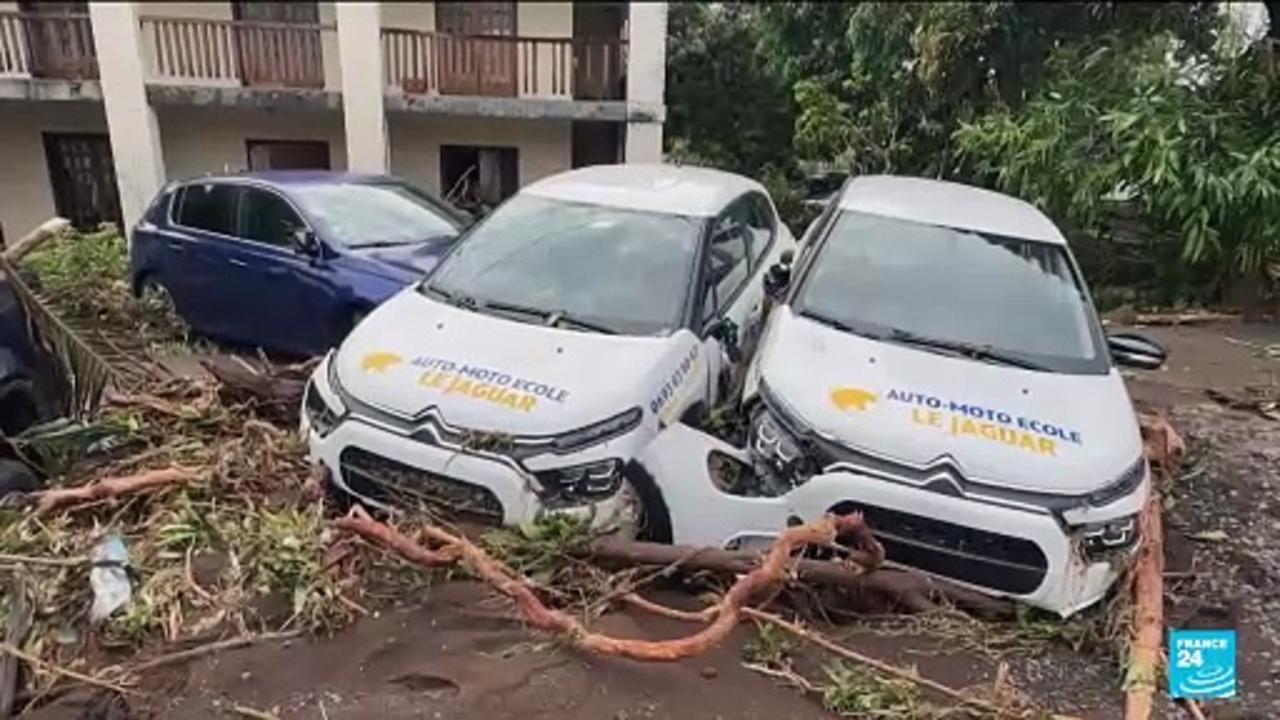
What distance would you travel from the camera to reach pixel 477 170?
Answer: 1444cm

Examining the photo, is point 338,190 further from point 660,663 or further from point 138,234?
point 660,663

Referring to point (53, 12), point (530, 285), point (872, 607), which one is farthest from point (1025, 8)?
point (53, 12)

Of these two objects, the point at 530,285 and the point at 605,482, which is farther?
the point at 530,285

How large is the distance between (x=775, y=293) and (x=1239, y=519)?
239cm

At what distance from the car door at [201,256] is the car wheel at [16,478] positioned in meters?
2.91

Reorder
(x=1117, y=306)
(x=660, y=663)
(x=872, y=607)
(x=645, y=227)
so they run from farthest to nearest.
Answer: (x=1117, y=306) < (x=645, y=227) < (x=872, y=607) < (x=660, y=663)

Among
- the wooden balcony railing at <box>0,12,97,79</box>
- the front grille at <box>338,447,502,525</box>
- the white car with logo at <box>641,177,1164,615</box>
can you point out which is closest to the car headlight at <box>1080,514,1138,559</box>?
the white car with logo at <box>641,177,1164,615</box>

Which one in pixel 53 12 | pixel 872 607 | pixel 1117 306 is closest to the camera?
pixel 872 607

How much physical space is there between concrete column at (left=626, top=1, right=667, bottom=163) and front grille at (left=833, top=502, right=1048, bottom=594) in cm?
1050

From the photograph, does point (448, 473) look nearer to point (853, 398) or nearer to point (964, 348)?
point (853, 398)

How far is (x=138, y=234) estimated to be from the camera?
7.82 m

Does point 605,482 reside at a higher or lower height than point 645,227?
lower

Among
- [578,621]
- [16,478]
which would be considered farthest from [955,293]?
[16,478]

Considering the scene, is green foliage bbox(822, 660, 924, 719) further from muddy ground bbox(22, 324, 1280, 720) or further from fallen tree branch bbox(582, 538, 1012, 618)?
fallen tree branch bbox(582, 538, 1012, 618)
